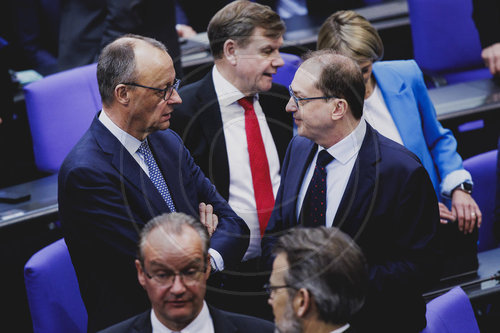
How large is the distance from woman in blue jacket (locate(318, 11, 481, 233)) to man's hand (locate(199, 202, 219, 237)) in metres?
0.77

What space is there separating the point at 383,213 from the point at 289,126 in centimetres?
89

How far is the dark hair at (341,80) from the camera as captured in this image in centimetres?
231

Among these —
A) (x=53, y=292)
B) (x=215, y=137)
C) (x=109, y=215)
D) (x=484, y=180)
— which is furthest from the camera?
(x=484, y=180)

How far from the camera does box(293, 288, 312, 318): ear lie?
187 cm

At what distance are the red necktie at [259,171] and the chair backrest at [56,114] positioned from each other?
1169mm

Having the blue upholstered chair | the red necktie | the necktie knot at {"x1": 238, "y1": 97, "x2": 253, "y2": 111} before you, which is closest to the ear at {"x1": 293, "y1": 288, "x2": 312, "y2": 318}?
the red necktie

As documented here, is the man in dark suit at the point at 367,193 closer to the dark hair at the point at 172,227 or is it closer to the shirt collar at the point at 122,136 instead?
the dark hair at the point at 172,227

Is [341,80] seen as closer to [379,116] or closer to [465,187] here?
[379,116]

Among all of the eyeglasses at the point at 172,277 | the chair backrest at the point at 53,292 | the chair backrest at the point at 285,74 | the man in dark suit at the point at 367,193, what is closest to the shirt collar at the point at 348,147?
the man in dark suit at the point at 367,193

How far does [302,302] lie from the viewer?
188 centimetres

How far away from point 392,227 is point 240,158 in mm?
768

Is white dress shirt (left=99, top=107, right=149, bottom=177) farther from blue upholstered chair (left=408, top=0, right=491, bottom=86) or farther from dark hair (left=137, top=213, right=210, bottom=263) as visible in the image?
blue upholstered chair (left=408, top=0, right=491, bottom=86)

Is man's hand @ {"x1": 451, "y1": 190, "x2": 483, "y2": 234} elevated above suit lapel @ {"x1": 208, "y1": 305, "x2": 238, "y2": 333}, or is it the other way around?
suit lapel @ {"x1": 208, "y1": 305, "x2": 238, "y2": 333}

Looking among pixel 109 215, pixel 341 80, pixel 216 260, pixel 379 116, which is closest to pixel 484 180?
pixel 379 116
